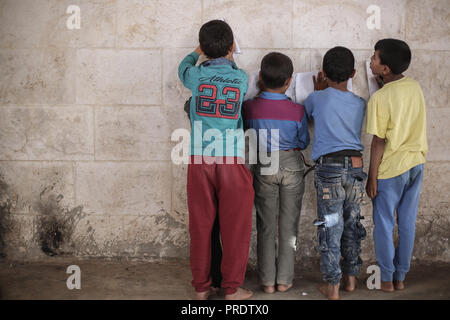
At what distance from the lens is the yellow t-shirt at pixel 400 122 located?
275 centimetres

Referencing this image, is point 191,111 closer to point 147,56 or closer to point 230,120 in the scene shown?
point 230,120

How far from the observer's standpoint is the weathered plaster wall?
3203mm

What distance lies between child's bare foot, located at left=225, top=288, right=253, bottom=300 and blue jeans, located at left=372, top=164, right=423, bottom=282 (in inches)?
41.0

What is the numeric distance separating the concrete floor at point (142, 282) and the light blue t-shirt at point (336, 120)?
1089 millimetres

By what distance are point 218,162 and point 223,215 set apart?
383 millimetres

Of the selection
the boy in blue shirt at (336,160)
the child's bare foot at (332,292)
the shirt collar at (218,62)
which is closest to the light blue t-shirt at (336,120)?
the boy in blue shirt at (336,160)

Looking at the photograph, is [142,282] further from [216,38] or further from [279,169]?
[216,38]

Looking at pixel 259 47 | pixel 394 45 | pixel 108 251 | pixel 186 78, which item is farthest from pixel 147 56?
pixel 394 45

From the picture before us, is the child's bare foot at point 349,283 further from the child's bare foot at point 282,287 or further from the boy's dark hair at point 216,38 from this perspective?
the boy's dark hair at point 216,38

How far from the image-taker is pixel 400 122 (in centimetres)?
277

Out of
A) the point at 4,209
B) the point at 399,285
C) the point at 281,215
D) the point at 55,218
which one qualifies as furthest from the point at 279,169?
the point at 4,209

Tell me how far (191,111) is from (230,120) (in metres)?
0.29

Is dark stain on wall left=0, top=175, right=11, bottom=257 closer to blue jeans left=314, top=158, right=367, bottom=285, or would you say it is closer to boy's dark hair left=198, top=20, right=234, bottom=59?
boy's dark hair left=198, top=20, right=234, bottom=59

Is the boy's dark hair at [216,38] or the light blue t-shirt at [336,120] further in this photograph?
the light blue t-shirt at [336,120]
